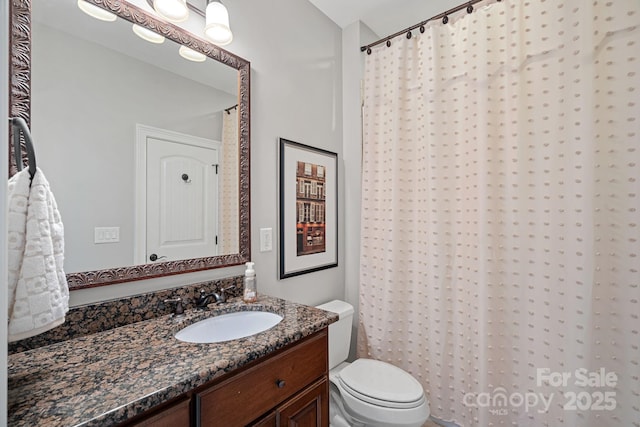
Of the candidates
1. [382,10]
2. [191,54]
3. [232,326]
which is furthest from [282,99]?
[232,326]

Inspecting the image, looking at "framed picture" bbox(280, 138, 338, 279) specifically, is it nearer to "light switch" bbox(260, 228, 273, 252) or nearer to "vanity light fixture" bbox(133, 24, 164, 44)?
"light switch" bbox(260, 228, 273, 252)

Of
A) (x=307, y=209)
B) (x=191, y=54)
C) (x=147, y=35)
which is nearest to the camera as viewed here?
(x=147, y=35)

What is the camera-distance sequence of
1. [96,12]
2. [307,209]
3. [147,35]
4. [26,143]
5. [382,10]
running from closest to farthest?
[26,143]
[96,12]
[147,35]
[307,209]
[382,10]

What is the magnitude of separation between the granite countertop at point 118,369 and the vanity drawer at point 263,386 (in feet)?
0.19

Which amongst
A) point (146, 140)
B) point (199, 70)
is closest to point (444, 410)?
point (146, 140)

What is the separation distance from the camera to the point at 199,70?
4.36 ft

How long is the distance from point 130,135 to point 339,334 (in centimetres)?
150

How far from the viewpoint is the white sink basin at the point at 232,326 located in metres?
1.14

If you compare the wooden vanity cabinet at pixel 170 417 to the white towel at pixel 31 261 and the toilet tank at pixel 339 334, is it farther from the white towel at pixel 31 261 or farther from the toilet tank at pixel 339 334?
the toilet tank at pixel 339 334

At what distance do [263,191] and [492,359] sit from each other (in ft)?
4.90

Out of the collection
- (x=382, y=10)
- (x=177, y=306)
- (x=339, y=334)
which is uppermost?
(x=382, y=10)

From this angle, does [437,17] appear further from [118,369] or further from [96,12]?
[118,369]

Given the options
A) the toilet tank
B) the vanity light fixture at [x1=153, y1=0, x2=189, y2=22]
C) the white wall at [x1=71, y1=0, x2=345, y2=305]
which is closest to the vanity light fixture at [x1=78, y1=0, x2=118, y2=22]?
the vanity light fixture at [x1=153, y1=0, x2=189, y2=22]

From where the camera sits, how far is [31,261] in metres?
0.69
